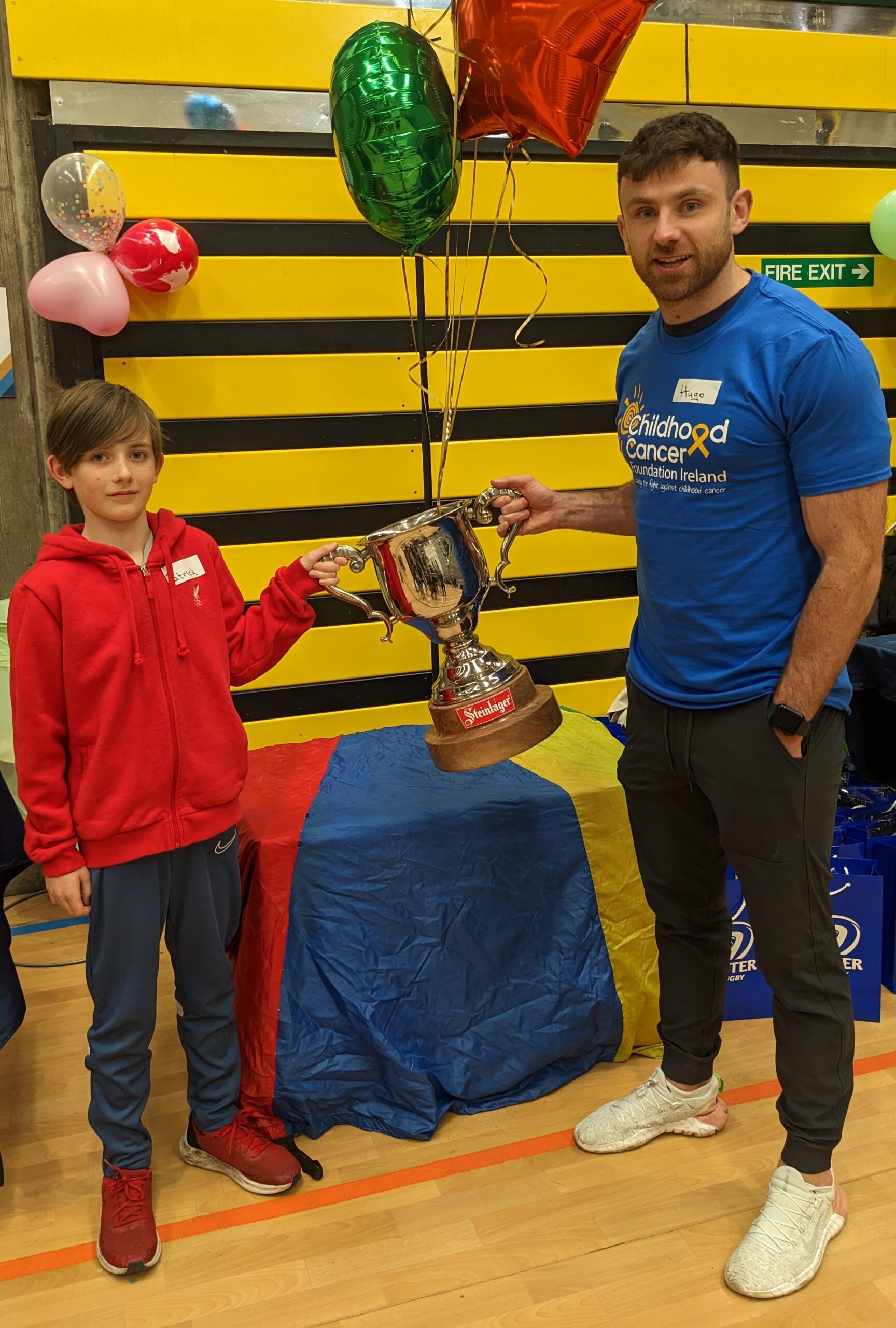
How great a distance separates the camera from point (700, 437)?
5.38ft

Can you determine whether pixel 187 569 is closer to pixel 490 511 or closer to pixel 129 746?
pixel 129 746

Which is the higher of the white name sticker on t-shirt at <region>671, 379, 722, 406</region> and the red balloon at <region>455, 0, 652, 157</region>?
the red balloon at <region>455, 0, 652, 157</region>

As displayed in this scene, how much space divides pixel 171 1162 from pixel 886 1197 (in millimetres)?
1338

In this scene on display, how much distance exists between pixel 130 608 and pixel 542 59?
1132 millimetres

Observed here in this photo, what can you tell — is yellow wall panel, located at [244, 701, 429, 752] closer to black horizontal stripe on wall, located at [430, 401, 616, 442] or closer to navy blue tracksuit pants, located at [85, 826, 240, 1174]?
black horizontal stripe on wall, located at [430, 401, 616, 442]

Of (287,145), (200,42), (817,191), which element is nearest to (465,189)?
(287,145)

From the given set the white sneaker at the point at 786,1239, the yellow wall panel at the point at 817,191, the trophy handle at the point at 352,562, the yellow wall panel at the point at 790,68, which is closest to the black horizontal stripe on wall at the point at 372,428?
the yellow wall panel at the point at 817,191

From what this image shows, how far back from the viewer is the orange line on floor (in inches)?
74.2

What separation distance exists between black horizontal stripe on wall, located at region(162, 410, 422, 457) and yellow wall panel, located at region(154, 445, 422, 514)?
0.02 m

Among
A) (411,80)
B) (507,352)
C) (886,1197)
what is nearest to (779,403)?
(411,80)

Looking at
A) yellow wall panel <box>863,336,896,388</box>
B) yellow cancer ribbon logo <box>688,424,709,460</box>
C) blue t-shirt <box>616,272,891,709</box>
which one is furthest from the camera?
yellow wall panel <box>863,336,896,388</box>

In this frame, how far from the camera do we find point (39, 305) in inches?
106

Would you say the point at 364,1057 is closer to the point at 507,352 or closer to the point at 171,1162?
the point at 171,1162

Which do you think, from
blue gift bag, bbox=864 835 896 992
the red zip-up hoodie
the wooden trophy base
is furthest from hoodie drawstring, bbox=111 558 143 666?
blue gift bag, bbox=864 835 896 992
